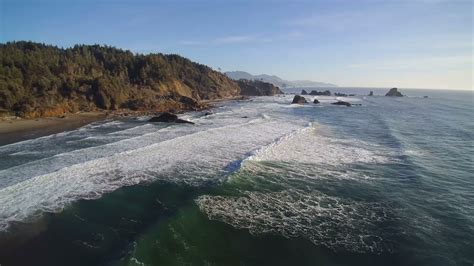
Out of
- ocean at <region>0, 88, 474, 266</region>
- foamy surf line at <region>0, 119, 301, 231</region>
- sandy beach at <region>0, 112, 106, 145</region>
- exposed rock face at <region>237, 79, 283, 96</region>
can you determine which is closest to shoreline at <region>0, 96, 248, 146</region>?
sandy beach at <region>0, 112, 106, 145</region>

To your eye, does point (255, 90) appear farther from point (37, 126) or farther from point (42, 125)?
point (37, 126)

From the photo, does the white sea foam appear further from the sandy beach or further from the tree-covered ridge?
the tree-covered ridge

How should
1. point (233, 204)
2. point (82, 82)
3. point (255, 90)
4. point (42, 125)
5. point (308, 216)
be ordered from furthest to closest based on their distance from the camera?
point (255, 90), point (82, 82), point (42, 125), point (233, 204), point (308, 216)

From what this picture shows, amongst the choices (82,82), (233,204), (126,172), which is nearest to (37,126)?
(82,82)

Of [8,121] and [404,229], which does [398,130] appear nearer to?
[404,229]

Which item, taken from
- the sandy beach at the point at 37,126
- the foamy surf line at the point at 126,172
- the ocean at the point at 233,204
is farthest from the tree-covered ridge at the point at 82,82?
the foamy surf line at the point at 126,172

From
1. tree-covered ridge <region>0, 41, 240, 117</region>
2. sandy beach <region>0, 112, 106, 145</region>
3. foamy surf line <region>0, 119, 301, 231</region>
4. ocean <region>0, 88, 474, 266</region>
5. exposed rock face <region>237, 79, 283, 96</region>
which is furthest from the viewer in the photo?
exposed rock face <region>237, 79, 283, 96</region>

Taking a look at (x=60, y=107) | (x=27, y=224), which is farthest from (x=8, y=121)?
(x=27, y=224)
